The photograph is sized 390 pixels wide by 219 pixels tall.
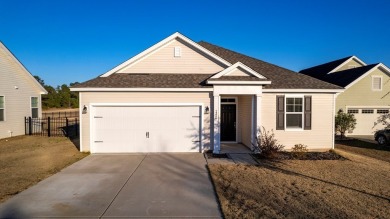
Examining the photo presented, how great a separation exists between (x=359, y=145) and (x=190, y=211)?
13950 millimetres

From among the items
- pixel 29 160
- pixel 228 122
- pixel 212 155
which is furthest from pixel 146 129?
pixel 29 160

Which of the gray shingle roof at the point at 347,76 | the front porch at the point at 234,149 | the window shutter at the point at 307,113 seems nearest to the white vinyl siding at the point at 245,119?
the front porch at the point at 234,149

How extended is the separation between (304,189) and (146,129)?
7.66 m

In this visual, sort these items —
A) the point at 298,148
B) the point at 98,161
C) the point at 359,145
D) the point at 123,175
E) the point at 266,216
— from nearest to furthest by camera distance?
the point at 266,216 < the point at 123,175 < the point at 98,161 < the point at 298,148 < the point at 359,145

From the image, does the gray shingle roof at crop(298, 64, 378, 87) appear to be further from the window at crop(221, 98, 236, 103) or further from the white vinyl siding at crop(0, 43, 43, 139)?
the white vinyl siding at crop(0, 43, 43, 139)

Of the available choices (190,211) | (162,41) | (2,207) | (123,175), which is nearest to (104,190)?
(123,175)

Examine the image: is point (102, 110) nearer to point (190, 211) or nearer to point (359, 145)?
point (190, 211)

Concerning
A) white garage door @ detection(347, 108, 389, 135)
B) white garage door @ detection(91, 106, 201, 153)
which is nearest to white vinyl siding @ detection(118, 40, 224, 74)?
white garage door @ detection(91, 106, 201, 153)

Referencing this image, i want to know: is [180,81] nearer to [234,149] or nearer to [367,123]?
[234,149]

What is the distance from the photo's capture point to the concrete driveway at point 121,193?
18.3ft

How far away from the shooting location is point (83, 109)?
12.0 metres

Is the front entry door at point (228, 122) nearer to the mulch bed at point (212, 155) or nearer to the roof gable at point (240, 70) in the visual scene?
the roof gable at point (240, 70)

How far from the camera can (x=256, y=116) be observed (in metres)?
12.2

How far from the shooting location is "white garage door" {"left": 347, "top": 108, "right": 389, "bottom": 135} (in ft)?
63.8
